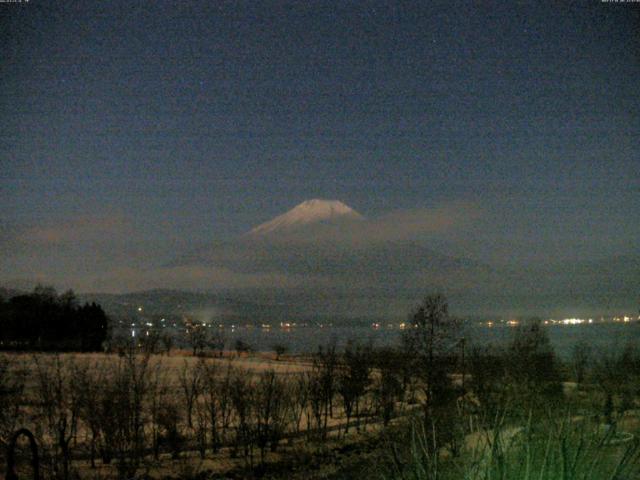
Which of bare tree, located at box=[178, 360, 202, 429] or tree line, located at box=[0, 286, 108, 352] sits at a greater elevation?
tree line, located at box=[0, 286, 108, 352]

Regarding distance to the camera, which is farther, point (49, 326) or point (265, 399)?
point (49, 326)

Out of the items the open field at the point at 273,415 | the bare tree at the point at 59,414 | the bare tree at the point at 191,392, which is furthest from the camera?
the bare tree at the point at 191,392

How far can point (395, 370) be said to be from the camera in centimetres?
2833

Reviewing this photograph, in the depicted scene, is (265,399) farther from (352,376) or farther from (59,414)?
(352,376)

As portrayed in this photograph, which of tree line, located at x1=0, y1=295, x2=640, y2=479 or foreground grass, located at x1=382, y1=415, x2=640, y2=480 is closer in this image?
foreground grass, located at x1=382, y1=415, x2=640, y2=480

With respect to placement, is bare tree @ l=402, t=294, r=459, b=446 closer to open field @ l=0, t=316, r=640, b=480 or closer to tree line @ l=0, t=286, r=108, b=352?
open field @ l=0, t=316, r=640, b=480

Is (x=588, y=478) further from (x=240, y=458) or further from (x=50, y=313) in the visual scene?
Result: (x=50, y=313)

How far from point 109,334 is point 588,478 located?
69.3 meters

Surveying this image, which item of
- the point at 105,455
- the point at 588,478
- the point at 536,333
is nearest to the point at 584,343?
the point at 536,333

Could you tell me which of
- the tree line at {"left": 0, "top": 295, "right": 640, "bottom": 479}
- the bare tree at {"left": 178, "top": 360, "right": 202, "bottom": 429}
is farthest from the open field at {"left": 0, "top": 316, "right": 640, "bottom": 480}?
the bare tree at {"left": 178, "top": 360, "right": 202, "bottom": 429}

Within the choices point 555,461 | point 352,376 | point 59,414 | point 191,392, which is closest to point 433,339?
point 352,376

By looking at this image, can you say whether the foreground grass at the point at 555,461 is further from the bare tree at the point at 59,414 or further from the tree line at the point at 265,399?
the bare tree at the point at 59,414

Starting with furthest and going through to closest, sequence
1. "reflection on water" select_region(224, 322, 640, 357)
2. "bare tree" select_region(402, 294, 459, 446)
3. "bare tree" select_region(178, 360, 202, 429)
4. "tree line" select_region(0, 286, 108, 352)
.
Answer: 1. "tree line" select_region(0, 286, 108, 352)
2. "reflection on water" select_region(224, 322, 640, 357)
3. "bare tree" select_region(178, 360, 202, 429)
4. "bare tree" select_region(402, 294, 459, 446)

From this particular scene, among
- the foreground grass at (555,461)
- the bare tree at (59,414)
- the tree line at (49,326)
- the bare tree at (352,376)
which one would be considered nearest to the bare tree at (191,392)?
the bare tree at (59,414)
